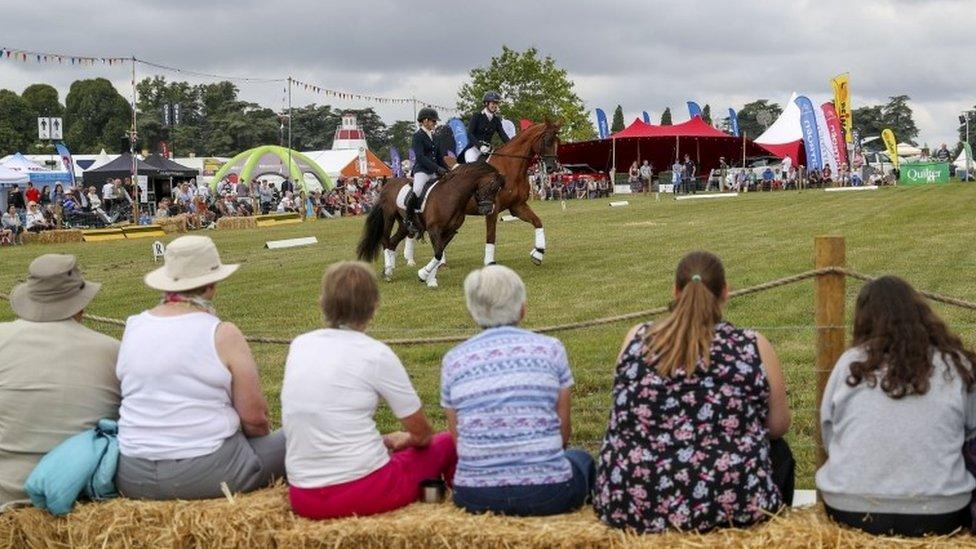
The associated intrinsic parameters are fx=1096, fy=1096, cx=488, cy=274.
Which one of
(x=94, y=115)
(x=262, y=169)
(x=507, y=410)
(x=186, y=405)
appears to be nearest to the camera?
(x=507, y=410)

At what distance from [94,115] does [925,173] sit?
305 feet

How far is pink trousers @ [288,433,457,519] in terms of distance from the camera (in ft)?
16.8

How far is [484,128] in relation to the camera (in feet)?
57.3

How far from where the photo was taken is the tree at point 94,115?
384 ft

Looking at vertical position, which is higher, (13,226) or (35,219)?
(35,219)

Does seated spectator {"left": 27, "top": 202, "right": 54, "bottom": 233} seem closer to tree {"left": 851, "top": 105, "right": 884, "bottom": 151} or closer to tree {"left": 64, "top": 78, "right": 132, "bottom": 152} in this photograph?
tree {"left": 64, "top": 78, "right": 132, "bottom": 152}

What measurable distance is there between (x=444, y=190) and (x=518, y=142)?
1.60 m

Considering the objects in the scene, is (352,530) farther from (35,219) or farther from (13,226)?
(35,219)

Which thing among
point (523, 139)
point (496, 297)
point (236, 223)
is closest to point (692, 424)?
point (496, 297)

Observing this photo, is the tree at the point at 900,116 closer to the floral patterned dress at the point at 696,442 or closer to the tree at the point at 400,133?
the tree at the point at 400,133

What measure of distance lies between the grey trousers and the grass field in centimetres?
215

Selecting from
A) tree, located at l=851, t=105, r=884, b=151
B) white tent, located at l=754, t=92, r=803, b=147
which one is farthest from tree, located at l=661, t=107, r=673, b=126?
white tent, located at l=754, t=92, r=803, b=147

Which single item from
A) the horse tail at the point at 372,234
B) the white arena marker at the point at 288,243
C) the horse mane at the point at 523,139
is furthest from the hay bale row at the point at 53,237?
the horse mane at the point at 523,139

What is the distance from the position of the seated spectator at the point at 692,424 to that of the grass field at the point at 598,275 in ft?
5.60
